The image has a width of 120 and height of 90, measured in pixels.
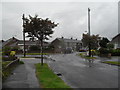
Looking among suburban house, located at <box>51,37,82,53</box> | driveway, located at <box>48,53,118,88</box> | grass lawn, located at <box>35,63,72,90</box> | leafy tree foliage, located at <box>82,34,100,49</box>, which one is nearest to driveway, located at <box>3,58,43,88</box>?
grass lawn, located at <box>35,63,72,90</box>

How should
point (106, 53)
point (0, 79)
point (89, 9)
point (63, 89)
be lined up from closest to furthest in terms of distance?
point (63, 89), point (0, 79), point (89, 9), point (106, 53)

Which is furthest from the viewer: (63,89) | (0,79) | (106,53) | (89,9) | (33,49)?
(33,49)

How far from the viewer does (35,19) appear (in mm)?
15906

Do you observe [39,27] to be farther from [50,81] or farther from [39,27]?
[50,81]

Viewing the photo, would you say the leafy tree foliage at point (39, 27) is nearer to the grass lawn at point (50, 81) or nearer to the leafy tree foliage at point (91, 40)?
the grass lawn at point (50, 81)

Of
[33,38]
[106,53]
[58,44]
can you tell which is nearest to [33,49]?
[58,44]

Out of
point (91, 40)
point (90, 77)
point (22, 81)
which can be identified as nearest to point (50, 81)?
point (22, 81)

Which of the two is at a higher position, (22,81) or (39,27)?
(39,27)

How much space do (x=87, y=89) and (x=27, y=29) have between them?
11158 millimetres

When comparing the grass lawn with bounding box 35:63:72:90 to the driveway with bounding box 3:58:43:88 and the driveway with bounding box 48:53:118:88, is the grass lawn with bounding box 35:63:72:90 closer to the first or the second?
the driveway with bounding box 3:58:43:88

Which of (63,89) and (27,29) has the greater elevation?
(27,29)

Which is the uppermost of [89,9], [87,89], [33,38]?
[89,9]

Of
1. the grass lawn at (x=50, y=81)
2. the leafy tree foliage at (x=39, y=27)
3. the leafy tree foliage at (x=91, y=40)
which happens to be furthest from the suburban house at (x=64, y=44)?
the grass lawn at (x=50, y=81)

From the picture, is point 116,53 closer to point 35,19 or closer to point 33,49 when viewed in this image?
point 35,19
